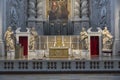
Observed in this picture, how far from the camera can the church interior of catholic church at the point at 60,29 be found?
29047mm

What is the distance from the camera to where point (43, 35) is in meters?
33.2

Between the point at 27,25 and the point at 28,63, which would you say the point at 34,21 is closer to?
the point at 27,25

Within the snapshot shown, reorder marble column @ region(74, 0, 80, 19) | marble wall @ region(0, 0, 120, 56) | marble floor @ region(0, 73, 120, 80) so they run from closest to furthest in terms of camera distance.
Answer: marble floor @ region(0, 73, 120, 80), marble wall @ region(0, 0, 120, 56), marble column @ region(74, 0, 80, 19)

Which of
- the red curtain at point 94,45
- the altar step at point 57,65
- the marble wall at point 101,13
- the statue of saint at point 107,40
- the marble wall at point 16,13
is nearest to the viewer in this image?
the altar step at point 57,65

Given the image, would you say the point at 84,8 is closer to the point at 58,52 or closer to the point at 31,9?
the point at 31,9

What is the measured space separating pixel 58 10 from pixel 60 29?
176cm

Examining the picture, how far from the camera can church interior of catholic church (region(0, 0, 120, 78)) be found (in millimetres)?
29047

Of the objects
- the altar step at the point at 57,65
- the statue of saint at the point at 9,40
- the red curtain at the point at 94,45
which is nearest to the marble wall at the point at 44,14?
the red curtain at the point at 94,45

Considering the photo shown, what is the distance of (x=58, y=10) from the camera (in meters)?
34.9

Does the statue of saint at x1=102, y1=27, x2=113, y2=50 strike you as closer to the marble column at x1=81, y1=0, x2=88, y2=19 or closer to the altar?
the altar

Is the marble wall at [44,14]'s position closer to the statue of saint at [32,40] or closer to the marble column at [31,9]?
the marble column at [31,9]

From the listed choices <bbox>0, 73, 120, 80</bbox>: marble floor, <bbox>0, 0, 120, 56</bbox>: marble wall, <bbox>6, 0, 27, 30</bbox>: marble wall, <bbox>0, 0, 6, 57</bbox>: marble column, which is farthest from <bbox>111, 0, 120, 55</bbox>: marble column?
<bbox>0, 73, 120, 80</bbox>: marble floor

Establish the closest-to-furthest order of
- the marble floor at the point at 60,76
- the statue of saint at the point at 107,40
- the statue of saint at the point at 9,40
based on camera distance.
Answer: the marble floor at the point at 60,76
the statue of saint at the point at 9,40
the statue of saint at the point at 107,40

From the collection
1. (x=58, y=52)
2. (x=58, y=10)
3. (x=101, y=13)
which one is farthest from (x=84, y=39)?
(x=58, y=10)
